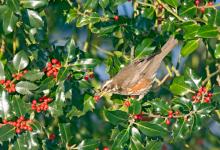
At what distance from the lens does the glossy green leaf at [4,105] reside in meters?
3.51

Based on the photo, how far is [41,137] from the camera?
159 inches

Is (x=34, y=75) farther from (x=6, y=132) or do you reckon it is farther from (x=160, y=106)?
(x=160, y=106)

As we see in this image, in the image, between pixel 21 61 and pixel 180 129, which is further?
pixel 180 129

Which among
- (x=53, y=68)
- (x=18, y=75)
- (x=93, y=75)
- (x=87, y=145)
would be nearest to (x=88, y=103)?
(x=93, y=75)

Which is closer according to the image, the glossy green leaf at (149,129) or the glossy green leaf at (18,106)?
the glossy green leaf at (18,106)

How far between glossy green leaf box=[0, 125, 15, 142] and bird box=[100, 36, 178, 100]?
0.70 meters

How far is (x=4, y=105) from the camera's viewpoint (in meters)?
3.54

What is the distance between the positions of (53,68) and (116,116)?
483mm

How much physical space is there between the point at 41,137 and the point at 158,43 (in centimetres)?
105

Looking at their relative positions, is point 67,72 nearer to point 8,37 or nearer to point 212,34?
point 212,34

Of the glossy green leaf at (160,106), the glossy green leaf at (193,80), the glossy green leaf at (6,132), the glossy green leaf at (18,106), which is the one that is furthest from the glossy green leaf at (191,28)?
the glossy green leaf at (6,132)

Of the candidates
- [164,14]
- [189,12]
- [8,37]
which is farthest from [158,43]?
[8,37]

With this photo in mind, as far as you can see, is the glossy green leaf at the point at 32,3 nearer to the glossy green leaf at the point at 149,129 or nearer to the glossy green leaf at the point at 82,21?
the glossy green leaf at the point at 82,21

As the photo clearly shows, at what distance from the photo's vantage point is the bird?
399cm
